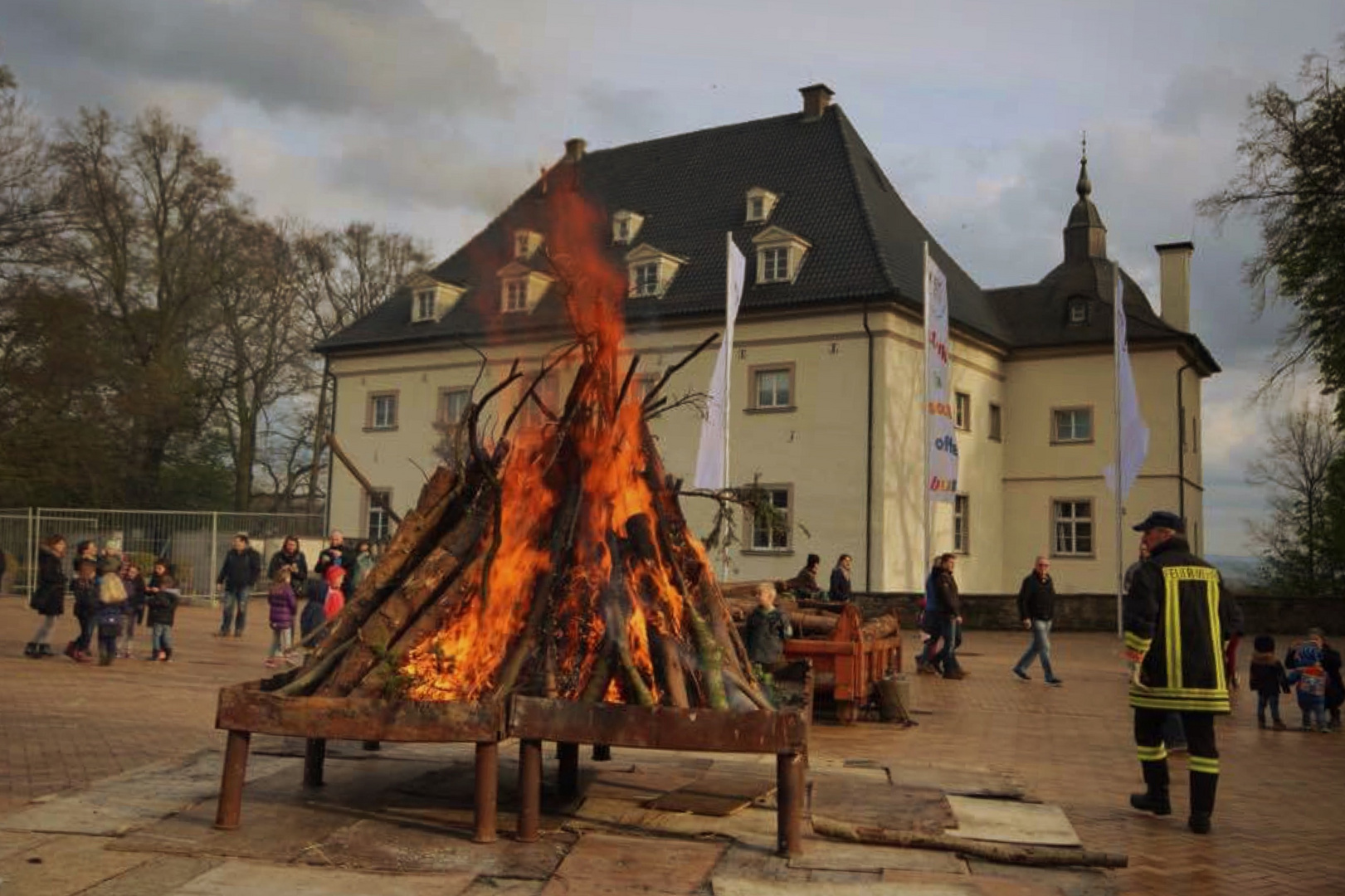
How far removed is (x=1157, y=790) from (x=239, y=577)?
16.5m

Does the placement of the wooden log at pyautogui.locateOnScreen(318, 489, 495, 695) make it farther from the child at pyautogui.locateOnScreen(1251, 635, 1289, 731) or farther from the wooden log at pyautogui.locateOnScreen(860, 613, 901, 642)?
the child at pyautogui.locateOnScreen(1251, 635, 1289, 731)

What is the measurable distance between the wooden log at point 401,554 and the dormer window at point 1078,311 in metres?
33.3

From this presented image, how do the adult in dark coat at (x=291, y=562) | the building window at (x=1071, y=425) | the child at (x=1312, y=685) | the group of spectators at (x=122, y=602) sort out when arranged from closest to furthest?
the child at (x=1312, y=685), the group of spectators at (x=122, y=602), the adult in dark coat at (x=291, y=562), the building window at (x=1071, y=425)

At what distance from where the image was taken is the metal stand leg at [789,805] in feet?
20.0

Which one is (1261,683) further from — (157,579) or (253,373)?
(253,373)

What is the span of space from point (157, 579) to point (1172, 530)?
1422 cm

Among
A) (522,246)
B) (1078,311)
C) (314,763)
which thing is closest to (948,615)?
(314,763)

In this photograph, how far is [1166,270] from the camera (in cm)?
3941

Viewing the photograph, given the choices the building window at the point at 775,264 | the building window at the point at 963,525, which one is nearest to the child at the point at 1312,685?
the building window at the point at 775,264

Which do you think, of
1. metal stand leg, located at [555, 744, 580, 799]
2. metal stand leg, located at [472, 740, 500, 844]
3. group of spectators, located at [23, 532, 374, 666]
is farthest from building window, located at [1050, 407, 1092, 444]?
metal stand leg, located at [472, 740, 500, 844]

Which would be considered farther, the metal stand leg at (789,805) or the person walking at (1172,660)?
the person walking at (1172,660)

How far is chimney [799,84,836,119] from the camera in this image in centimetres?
3812

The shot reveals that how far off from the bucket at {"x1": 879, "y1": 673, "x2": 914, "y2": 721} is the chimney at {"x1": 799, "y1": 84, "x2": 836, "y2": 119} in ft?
94.1

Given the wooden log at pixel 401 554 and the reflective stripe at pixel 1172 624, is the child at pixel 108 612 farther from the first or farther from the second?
the reflective stripe at pixel 1172 624
